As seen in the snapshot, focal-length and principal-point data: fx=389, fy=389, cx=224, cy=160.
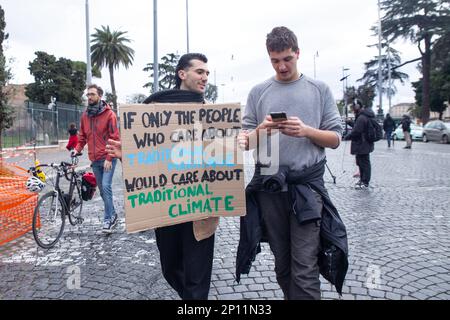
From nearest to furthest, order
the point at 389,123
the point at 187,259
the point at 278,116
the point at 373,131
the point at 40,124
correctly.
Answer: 1. the point at 278,116
2. the point at 187,259
3. the point at 373,131
4. the point at 389,123
5. the point at 40,124

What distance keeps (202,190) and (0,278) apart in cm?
246

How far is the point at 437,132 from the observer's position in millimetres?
24391

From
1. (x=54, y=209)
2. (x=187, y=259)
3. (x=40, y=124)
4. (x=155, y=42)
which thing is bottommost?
(x=54, y=209)

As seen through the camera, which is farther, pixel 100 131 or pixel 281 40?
pixel 100 131

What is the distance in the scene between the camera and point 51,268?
3.86 meters

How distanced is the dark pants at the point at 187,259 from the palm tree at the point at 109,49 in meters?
43.8

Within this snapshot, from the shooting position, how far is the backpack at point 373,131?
7.77 m

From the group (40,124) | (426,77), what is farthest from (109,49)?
(426,77)

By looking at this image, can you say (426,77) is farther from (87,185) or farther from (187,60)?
(187,60)

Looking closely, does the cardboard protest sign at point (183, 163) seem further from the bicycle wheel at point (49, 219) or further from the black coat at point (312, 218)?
the bicycle wheel at point (49, 219)

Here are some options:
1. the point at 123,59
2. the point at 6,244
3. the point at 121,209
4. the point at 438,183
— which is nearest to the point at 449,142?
the point at 438,183

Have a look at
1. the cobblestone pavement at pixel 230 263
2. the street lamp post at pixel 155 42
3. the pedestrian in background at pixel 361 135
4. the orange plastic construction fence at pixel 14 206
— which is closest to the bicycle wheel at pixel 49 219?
the cobblestone pavement at pixel 230 263

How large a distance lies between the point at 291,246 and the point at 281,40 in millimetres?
1206

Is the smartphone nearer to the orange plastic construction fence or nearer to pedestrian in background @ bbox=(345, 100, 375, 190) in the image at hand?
the orange plastic construction fence
